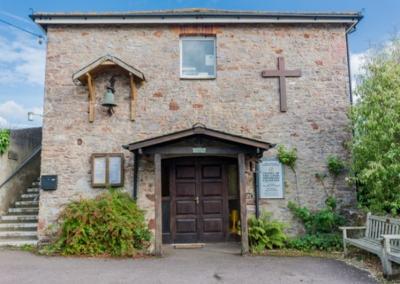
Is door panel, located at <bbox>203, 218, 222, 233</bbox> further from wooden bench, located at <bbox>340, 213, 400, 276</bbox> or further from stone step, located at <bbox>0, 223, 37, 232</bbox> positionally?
stone step, located at <bbox>0, 223, 37, 232</bbox>

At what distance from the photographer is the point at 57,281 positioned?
548 cm

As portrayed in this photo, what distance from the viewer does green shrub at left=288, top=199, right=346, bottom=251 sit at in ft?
26.3

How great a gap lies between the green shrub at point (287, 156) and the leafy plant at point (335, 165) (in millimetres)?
913

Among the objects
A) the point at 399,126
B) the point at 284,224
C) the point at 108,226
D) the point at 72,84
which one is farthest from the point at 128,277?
the point at 399,126

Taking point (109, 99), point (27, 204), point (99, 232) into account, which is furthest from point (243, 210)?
point (27, 204)

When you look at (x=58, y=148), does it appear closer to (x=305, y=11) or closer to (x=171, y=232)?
(x=171, y=232)

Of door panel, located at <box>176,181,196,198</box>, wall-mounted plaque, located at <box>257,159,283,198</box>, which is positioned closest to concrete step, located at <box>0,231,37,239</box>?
door panel, located at <box>176,181,196,198</box>

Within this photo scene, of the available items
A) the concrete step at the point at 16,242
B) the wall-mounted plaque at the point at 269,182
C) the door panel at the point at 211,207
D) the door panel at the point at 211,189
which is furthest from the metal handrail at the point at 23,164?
the wall-mounted plaque at the point at 269,182

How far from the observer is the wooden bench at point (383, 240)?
18.4ft

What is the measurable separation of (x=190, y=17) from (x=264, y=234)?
19.5ft

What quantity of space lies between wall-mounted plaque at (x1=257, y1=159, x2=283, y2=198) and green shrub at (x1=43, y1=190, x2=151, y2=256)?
3.13 meters

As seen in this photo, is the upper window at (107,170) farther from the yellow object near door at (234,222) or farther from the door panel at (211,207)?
the yellow object near door at (234,222)

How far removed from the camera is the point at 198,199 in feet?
29.0

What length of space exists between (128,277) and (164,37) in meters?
6.26
